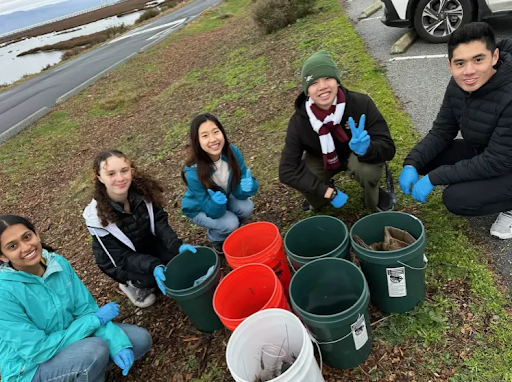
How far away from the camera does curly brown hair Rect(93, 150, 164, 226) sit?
98.1 inches

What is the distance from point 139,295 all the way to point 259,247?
1118mm

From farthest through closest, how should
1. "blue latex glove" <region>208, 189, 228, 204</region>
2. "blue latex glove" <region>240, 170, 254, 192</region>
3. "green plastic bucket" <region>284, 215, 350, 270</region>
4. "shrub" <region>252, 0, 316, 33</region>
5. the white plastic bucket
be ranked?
"shrub" <region>252, 0, 316, 33</region> < "blue latex glove" <region>240, 170, 254, 192</region> < "blue latex glove" <region>208, 189, 228, 204</region> < "green plastic bucket" <region>284, 215, 350, 270</region> < the white plastic bucket

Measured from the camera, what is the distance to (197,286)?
225 centimetres

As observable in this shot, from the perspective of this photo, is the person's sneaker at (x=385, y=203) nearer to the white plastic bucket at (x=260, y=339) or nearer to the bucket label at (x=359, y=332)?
the bucket label at (x=359, y=332)

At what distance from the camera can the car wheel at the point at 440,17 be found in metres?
5.09

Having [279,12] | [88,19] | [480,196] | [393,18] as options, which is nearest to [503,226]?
[480,196]

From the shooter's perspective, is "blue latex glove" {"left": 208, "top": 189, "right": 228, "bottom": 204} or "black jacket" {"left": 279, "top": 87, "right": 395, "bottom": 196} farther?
"blue latex glove" {"left": 208, "top": 189, "right": 228, "bottom": 204}

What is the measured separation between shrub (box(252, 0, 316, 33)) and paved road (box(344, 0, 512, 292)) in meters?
3.12

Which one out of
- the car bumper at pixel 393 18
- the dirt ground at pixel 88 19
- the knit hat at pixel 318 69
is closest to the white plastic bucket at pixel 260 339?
the knit hat at pixel 318 69

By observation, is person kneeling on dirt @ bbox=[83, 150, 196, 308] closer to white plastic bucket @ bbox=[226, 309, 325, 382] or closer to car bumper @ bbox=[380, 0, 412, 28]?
white plastic bucket @ bbox=[226, 309, 325, 382]

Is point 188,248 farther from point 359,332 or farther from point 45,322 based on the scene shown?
point 359,332

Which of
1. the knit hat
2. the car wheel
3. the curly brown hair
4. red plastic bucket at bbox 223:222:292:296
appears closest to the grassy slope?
red plastic bucket at bbox 223:222:292:296

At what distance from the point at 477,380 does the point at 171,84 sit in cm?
890

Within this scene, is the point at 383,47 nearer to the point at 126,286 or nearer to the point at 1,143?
the point at 126,286
